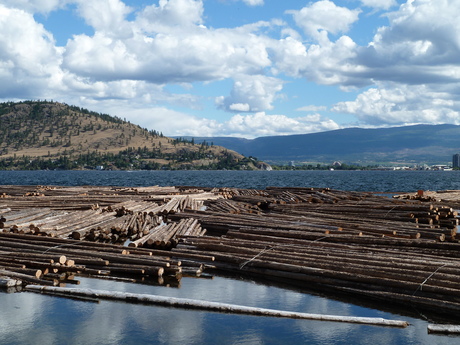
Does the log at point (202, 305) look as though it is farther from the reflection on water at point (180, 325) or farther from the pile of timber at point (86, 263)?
the pile of timber at point (86, 263)

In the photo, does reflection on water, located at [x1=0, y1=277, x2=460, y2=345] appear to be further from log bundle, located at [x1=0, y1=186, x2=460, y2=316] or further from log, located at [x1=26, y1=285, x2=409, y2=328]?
log bundle, located at [x1=0, y1=186, x2=460, y2=316]

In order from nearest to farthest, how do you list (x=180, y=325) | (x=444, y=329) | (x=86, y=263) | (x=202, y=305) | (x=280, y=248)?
(x=444, y=329), (x=180, y=325), (x=202, y=305), (x=86, y=263), (x=280, y=248)

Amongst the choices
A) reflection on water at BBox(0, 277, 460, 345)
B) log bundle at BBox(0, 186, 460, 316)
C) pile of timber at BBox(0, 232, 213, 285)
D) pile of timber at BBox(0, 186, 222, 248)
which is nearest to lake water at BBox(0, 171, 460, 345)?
reflection on water at BBox(0, 277, 460, 345)

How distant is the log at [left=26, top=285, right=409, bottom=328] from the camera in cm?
1001

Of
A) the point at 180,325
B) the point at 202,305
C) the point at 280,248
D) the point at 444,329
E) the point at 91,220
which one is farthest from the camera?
the point at 91,220

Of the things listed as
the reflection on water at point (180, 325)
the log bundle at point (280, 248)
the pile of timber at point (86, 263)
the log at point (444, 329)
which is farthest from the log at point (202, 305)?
the log bundle at point (280, 248)

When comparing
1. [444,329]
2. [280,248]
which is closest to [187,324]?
[444,329]

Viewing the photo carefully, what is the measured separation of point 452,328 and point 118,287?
7930mm

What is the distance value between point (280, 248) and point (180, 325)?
5952mm

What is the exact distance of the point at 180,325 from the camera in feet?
32.9

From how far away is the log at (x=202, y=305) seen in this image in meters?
10.0

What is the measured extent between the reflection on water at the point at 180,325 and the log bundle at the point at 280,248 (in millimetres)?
1030

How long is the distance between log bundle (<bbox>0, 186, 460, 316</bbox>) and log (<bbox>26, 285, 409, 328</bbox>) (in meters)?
1.42

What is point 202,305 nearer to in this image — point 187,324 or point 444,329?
point 187,324
